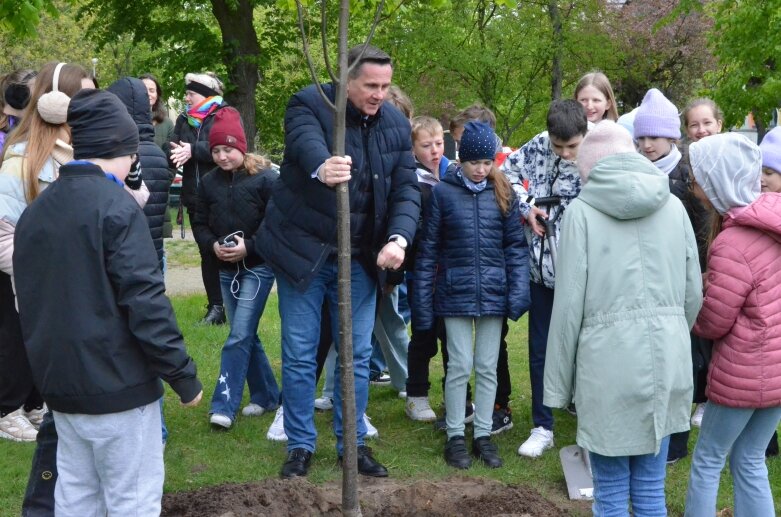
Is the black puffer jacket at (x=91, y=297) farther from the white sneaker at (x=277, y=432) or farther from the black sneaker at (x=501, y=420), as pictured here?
the black sneaker at (x=501, y=420)

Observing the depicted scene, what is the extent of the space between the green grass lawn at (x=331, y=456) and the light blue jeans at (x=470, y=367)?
0.26 m

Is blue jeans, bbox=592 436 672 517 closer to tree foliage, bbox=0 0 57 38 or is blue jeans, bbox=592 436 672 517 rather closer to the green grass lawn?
the green grass lawn

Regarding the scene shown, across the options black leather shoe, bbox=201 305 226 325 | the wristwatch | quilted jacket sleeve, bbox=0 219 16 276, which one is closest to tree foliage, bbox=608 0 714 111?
black leather shoe, bbox=201 305 226 325

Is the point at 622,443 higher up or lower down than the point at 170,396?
higher up

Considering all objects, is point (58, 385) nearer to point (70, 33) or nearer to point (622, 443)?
point (622, 443)

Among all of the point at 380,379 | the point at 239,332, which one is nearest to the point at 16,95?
the point at 239,332

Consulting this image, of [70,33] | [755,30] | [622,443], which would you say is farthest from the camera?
[70,33]

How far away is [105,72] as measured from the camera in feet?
102

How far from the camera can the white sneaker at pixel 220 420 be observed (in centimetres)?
587

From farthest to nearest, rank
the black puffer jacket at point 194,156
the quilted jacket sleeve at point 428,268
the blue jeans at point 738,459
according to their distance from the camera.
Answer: the black puffer jacket at point 194,156 → the quilted jacket sleeve at point 428,268 → the blue jeans at point 738,459

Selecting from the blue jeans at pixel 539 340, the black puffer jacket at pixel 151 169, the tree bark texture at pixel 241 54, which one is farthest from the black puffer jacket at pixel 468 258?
the tree bark texture at pixel 241 54

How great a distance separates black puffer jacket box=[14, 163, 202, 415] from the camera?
10.9 ft

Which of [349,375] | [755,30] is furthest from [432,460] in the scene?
[755,30]

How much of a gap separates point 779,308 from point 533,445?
6.62ft
